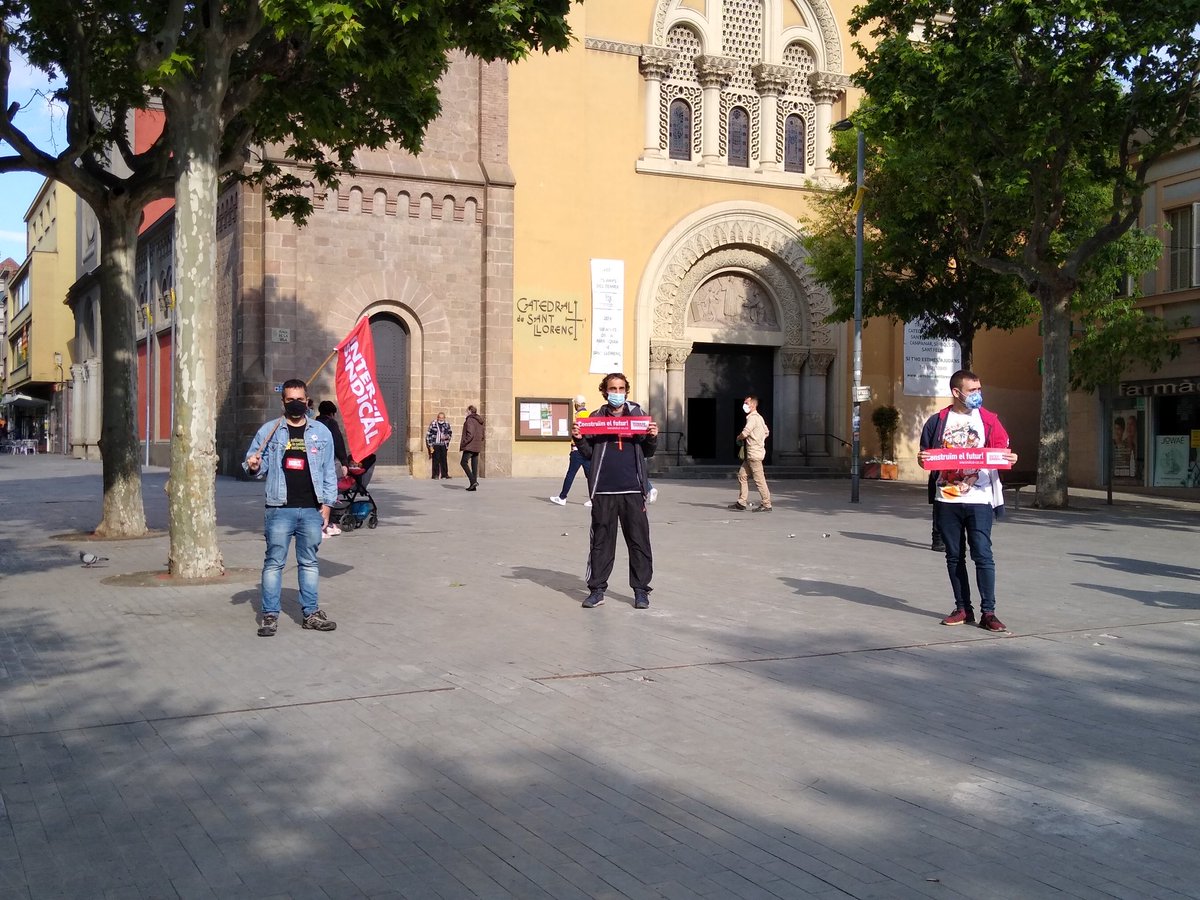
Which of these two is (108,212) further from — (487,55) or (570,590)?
(570,590)

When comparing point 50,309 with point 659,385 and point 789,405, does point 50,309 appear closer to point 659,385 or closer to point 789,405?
point 659,385

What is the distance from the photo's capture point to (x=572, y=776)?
5199 mm

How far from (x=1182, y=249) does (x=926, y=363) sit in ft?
27.3

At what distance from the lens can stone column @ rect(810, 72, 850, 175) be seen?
3438 cm

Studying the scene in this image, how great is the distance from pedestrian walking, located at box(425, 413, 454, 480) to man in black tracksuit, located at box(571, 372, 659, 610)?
18689mm

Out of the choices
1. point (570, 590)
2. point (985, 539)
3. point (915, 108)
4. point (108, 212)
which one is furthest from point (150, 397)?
point (985, 539)

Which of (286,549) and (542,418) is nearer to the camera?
(286,549)

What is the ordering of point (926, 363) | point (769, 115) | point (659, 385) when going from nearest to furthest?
point (659, 385), point (769, 115), point (926, 363)

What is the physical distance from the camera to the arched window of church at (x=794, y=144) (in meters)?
34.4

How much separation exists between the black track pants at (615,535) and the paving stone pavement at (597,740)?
1.07 feet

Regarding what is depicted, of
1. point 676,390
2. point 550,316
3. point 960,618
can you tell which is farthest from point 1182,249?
point 960,618

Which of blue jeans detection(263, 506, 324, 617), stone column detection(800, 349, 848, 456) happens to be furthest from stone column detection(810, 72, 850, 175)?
blue jeans detection(263, 506, 324, 617)

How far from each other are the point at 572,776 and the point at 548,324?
26165 millimetres

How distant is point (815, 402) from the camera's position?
114 feet
